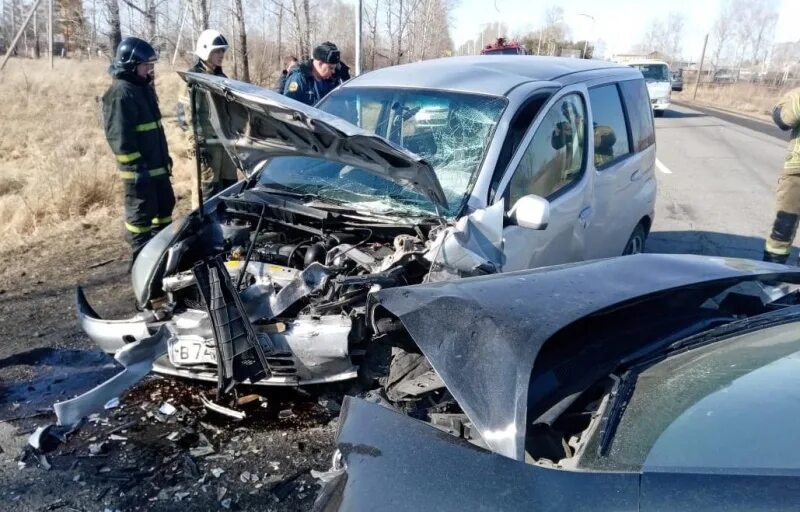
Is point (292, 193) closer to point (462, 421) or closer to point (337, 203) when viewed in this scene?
point (337, 203)

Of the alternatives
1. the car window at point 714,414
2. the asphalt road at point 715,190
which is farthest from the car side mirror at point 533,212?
the asphalt road at point 715,190

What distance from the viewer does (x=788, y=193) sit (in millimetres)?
5230

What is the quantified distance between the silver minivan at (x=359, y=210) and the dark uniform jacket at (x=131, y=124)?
61.7 inches

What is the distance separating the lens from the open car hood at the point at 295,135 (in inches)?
108

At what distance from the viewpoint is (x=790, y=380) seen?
1.58 metres

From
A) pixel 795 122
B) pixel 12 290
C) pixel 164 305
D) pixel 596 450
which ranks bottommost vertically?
pixel 12 290

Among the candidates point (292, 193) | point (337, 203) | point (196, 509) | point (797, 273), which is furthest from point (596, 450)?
point (292, 193)

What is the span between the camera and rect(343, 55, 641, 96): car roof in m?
3.74

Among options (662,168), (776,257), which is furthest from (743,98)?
(776,257)

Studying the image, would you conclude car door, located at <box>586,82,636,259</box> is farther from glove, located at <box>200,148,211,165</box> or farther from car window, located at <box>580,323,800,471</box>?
glove, located at <box>200,148,211,165</box>

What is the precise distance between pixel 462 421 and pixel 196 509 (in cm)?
140

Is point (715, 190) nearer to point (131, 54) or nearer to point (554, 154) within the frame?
point (554, 154)

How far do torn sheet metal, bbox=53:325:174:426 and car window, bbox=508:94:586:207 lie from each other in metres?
1.99

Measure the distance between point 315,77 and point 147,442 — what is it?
5.20 metres
